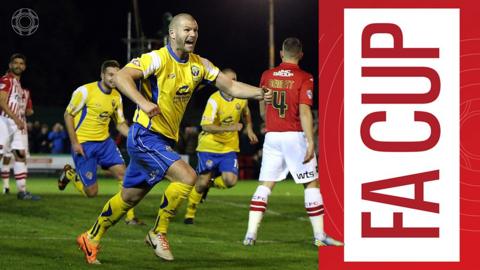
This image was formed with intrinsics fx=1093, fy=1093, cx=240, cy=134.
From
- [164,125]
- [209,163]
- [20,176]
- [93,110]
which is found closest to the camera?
[164,125]

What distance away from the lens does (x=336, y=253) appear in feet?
37.6

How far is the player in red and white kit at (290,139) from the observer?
40.2ft

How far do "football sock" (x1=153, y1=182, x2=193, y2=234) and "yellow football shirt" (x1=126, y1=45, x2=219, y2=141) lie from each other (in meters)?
0.51

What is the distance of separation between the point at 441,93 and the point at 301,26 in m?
70.1

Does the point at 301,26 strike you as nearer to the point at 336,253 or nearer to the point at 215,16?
the point at 215,16

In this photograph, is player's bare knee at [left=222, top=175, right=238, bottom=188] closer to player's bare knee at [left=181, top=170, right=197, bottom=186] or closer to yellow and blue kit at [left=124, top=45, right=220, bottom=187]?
yellow and blue kit at [left=124, top=45, right=220, bottom=187]

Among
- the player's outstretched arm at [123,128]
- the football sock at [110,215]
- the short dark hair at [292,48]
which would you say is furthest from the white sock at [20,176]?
the football sock at [110,215]

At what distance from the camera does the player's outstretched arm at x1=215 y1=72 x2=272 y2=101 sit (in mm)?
9802

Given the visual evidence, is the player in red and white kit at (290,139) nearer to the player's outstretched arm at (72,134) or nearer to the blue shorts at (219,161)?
the player's outstretched arm at (72,134)

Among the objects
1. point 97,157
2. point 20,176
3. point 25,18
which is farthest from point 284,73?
point 25,18

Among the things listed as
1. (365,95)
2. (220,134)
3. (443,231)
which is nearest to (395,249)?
(443,231)

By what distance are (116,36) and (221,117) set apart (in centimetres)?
6669

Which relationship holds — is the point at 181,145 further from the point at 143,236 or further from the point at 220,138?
the point at 143,236

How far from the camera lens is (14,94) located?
59.6 feet
